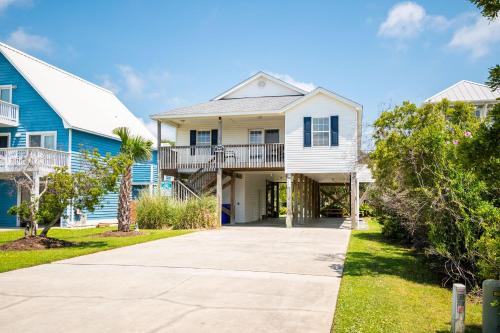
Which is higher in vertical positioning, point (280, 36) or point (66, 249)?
point (280, 36)

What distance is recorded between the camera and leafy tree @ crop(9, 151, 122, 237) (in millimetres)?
12438

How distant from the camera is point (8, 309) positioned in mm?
5699

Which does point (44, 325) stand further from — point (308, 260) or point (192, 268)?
point (308, 260)

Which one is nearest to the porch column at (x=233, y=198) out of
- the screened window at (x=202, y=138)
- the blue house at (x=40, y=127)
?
the screened window at (x=202, y=138)

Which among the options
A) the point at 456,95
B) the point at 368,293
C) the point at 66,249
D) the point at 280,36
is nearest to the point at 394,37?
the point at 280,36

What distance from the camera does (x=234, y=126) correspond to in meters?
24.0

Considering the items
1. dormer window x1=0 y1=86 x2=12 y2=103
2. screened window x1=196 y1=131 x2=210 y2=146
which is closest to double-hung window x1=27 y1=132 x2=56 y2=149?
dormer window x1=0 y1=86 x2=12 y2=103

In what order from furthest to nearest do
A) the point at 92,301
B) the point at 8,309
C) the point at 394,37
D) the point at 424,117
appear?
the point at 394,37 → the point at 424,117 → the point at 92,301 → the point at 8,309

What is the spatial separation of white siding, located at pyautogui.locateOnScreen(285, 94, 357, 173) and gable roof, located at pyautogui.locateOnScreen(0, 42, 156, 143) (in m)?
11.1

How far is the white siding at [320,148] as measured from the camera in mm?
20141

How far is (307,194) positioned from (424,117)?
1560 cm

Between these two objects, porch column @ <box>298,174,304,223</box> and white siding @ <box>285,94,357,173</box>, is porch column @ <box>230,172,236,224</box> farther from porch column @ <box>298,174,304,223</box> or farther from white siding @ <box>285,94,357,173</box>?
white siding @ <box>285,94,357,173</box>

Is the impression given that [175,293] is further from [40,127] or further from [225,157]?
[40,127]

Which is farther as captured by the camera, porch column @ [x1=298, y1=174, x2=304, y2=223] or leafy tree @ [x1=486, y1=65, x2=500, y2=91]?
porch column @ [x1=298, y1=174, x2=304, y2=223]
